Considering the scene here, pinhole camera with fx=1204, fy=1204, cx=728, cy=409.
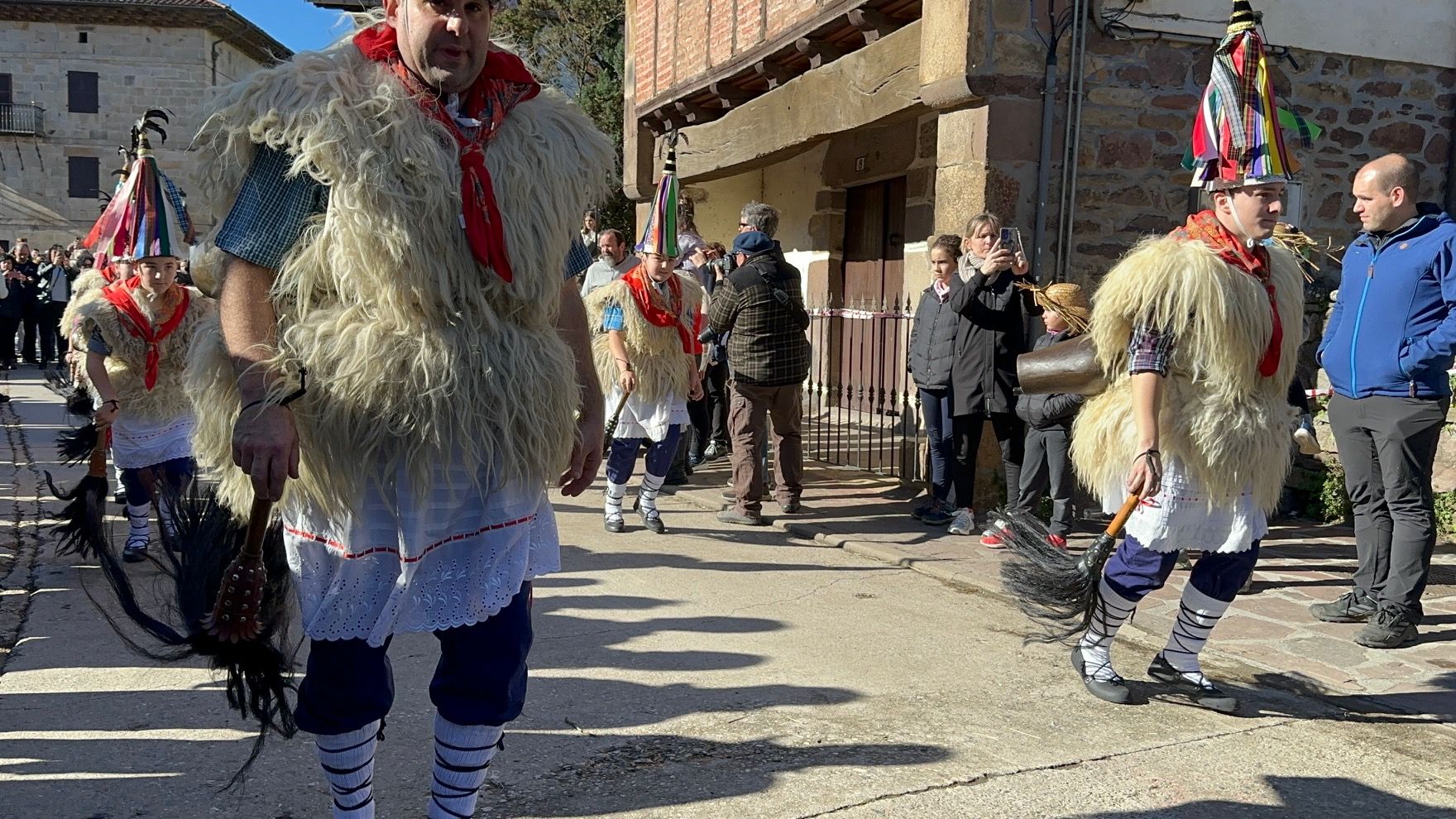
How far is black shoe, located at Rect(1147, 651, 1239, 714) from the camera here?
4152 mm

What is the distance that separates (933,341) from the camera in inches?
297

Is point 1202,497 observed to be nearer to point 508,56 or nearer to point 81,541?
point 508,56

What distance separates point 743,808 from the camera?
3.22m

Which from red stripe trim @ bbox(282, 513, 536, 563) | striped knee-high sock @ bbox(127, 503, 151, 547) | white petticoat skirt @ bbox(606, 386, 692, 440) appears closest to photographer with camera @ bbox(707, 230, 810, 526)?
white petticoat skirt @ bbox(606, 386, 692, 440)

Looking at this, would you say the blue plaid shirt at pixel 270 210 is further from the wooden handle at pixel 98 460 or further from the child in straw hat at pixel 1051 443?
the child in straw hat at pixel 1051 443

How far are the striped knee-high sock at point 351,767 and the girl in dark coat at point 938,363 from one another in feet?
17.7

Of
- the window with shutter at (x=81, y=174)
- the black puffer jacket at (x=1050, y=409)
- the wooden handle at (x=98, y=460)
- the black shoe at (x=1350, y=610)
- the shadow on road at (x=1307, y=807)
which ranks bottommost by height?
the shadow on road at (x=1307, y=807)

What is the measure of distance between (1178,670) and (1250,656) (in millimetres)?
802

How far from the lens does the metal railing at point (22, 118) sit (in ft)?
136

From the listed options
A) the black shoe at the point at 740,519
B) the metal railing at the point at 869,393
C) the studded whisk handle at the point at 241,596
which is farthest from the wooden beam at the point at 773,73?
the studded whisk handle at the point at 241,596

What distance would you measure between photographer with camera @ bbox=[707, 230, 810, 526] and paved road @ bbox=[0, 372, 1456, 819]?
234cm

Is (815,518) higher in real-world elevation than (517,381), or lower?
lower

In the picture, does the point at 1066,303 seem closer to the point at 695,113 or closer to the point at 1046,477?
the point at 1046,477

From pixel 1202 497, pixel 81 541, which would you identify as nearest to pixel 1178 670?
pixel 1202 497
